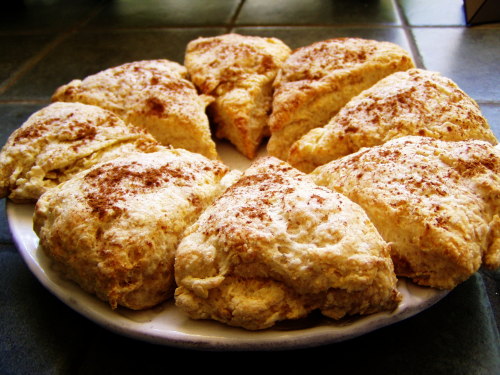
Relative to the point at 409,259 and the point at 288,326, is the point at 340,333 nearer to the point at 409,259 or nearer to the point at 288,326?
the point at 288,326

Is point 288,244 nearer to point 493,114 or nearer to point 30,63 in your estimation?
point 493,114

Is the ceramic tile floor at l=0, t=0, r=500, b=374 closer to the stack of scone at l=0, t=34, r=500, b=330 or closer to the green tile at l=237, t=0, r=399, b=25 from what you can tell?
the green tile at l=237, t=0, r=399, b=25

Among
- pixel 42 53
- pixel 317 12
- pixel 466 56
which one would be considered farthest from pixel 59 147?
pixel 317 12

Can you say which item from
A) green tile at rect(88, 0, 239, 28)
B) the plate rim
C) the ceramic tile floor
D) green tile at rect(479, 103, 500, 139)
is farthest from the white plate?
green tile at rect(88, 0, 239, 28)

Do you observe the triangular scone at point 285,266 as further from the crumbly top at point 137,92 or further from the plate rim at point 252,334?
the crumbly top at point 137,92

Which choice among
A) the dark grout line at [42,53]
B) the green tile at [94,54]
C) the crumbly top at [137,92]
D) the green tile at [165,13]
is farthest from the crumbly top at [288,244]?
the green tile at [165,13]

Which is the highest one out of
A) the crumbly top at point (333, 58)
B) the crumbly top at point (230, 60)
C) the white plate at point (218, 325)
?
the crumbly top at point (333, 58)

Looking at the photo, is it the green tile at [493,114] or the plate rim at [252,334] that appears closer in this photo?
the plate rim at [252,334]
